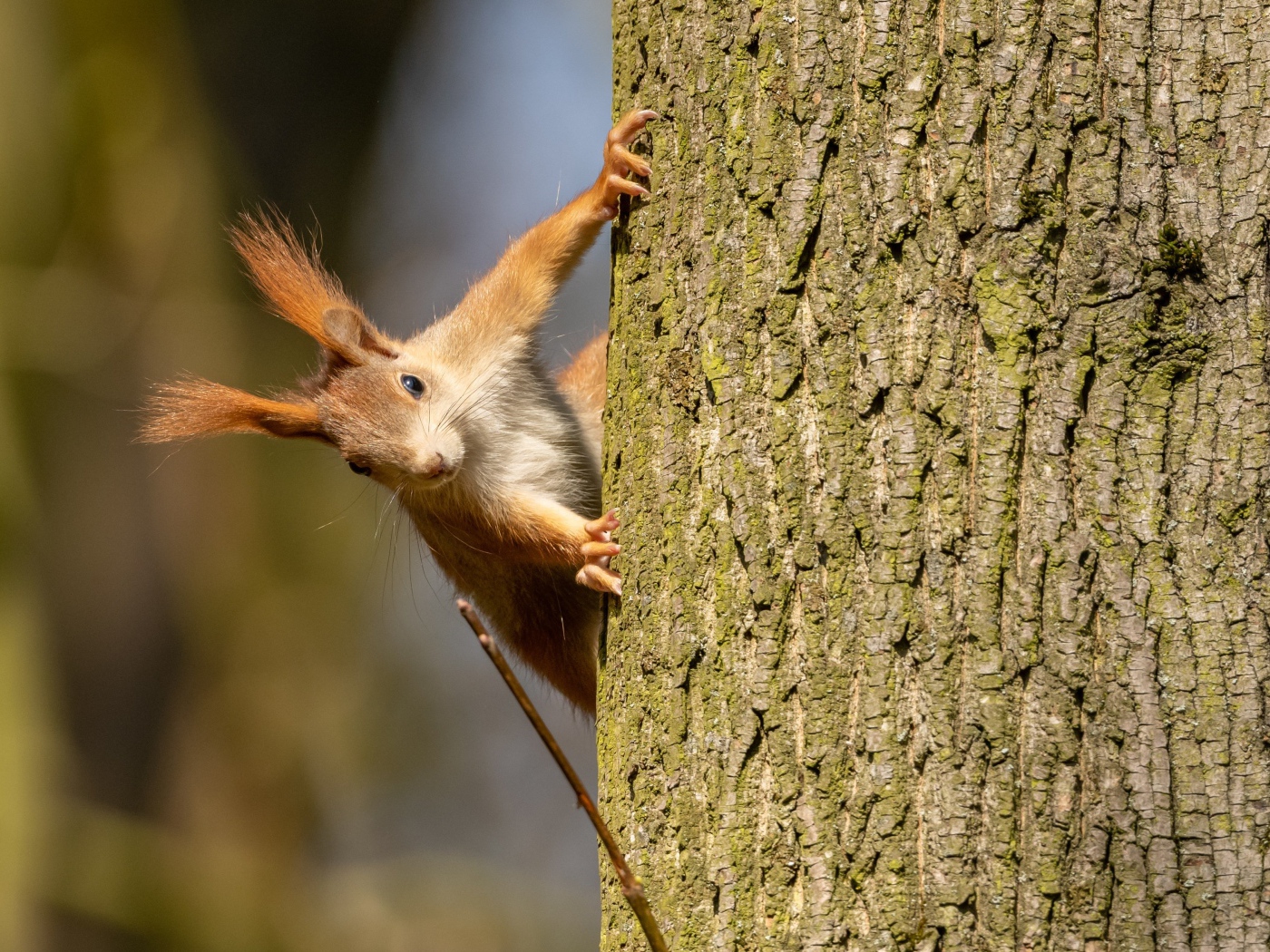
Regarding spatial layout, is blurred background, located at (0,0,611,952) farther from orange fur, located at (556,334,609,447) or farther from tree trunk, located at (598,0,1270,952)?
tree trunk, located at (598,0,1270,952)

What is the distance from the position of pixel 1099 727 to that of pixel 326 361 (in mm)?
2684

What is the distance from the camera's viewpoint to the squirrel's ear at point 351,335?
11.3ft

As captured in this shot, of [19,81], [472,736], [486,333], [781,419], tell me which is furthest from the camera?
[472,736]

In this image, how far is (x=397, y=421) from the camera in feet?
10.8

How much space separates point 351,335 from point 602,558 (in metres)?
1.46

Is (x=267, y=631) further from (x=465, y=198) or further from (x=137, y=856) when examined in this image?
(x=465, y=198)

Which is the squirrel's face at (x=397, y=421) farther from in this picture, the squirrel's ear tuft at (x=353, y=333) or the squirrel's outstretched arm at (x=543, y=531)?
the squirrel's outstretched arm at (x=543, y=531)

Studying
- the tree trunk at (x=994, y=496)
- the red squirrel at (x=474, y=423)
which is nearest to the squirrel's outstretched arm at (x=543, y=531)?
the red squirrel at (x=474, y=423)

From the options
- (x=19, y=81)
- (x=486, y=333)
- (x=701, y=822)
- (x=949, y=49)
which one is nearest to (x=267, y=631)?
(x=19, y=81)

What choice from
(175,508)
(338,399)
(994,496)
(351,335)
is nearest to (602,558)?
(994,496)

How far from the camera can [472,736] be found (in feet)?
32.3

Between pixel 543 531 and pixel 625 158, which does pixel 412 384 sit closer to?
pixel 543 531

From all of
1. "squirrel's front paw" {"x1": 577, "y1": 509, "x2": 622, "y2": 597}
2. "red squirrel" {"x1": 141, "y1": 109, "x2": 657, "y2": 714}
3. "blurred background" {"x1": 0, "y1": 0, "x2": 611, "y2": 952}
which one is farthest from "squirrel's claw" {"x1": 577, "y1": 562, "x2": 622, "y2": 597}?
"blurred background" {"x1": 0, "y1": 0, "x2": 611, "y2": 952}

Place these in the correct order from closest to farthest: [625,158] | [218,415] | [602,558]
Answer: [625,158] → [602,558] → [218,415]
